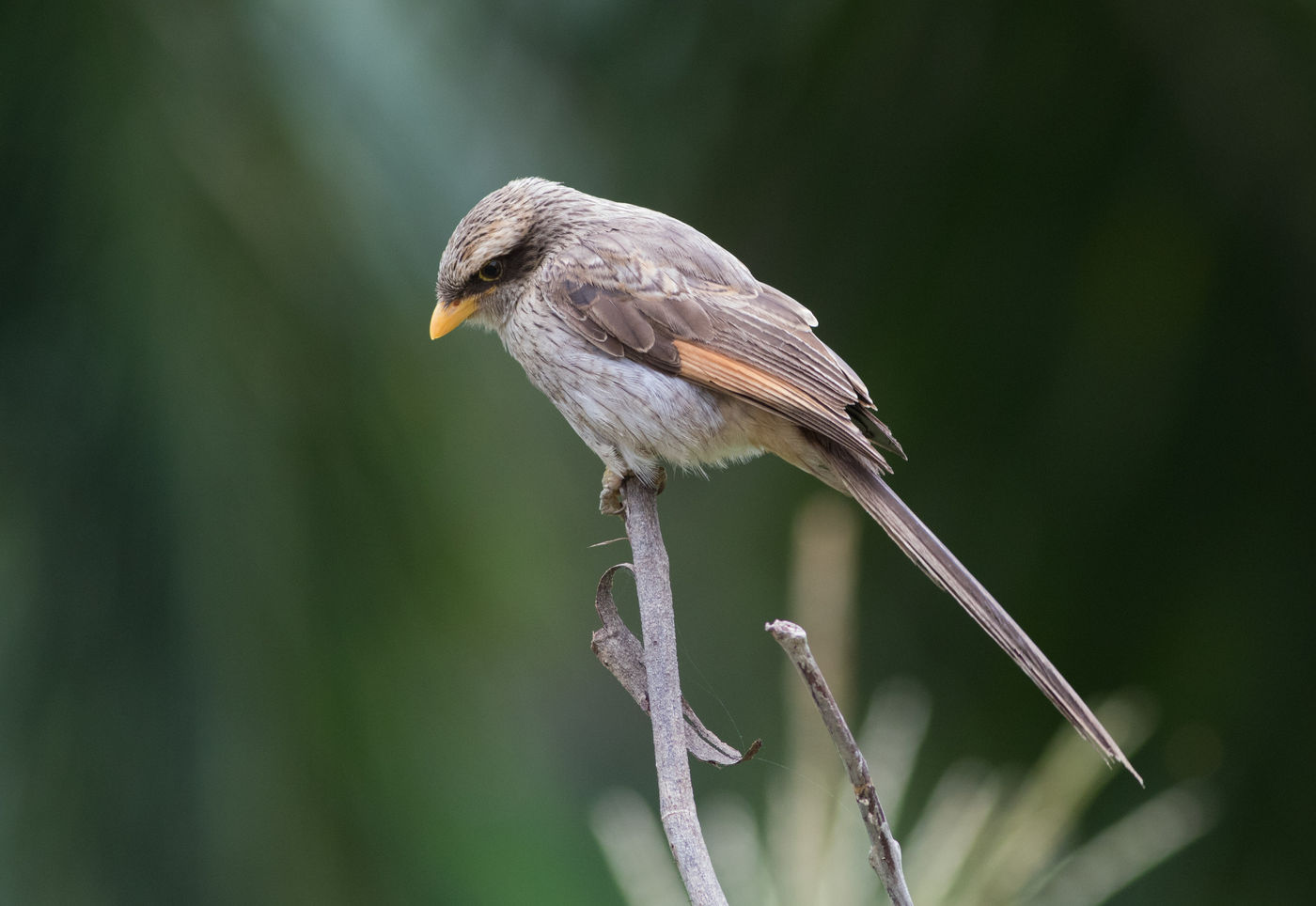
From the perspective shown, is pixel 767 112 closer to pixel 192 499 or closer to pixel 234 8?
pixel 234 8

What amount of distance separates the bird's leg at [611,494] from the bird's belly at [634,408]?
0.02 metres

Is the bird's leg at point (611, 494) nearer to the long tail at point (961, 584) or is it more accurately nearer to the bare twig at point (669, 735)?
the long tail at point (961, 584)

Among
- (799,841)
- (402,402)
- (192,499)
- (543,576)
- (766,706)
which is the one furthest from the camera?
(766,706)

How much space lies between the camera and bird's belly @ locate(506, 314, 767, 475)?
2.16m

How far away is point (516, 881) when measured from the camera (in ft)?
9.05

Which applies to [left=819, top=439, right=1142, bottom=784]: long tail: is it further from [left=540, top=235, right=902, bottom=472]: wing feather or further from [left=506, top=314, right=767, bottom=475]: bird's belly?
[left=506, top=314, right=767, bottom=475]: bird's belly

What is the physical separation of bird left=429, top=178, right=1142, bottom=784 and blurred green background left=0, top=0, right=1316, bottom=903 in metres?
0.58

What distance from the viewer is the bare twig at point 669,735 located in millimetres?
1241

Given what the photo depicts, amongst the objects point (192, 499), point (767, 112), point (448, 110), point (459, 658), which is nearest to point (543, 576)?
point (459, 658)

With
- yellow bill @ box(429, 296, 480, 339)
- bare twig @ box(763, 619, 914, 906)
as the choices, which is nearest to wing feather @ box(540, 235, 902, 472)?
yellow bill @ box(429, 296, 480, 339)

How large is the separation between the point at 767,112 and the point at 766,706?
6.79 ft

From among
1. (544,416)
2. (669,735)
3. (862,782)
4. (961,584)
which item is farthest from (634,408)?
(544,416)

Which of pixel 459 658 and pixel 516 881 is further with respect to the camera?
pixel 459 658

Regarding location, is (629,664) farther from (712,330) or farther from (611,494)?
(712,330)
